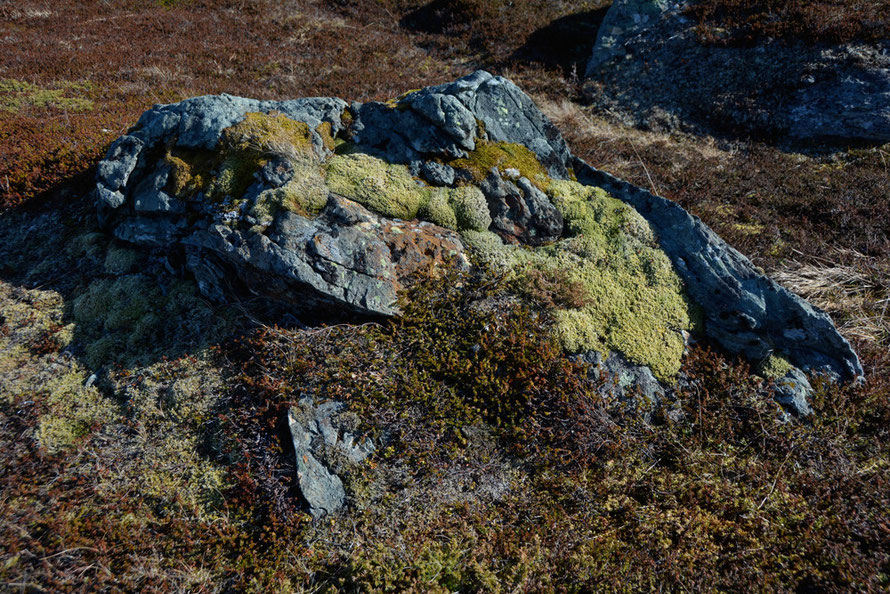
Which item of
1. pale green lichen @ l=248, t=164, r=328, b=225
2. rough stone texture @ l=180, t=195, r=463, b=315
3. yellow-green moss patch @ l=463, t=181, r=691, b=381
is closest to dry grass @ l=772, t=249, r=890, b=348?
yellow-green moss patch @ l=463, t=181, r=691, b=381

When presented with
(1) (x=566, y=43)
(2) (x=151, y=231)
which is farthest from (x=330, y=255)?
(1) (x=566, y=43)

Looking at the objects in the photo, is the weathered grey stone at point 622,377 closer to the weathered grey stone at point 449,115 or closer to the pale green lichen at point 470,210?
the pale green lichen at point 470,210

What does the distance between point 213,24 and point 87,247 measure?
580 inches

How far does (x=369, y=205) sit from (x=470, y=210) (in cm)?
161

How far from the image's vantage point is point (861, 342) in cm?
690

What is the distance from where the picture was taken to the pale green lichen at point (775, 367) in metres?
6.06

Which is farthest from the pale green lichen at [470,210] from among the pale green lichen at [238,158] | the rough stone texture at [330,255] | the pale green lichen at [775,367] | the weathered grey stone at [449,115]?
the pale green lichen at [775,367]

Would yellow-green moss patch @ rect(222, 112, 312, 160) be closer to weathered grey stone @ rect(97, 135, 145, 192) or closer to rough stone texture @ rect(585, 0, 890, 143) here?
weathered grey stone @ rect(97, 135, 145, 192)

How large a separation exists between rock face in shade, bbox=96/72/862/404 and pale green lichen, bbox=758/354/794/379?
5.2 inches

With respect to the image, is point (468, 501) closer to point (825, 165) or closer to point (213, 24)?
point (825, 165)

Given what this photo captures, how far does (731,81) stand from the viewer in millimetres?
13383

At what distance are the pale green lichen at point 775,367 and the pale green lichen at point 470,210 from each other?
457cm

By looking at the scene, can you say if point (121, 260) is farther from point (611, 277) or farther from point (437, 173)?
point (611, 277)

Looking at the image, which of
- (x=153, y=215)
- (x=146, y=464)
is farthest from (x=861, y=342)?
(x=153, y=215)
